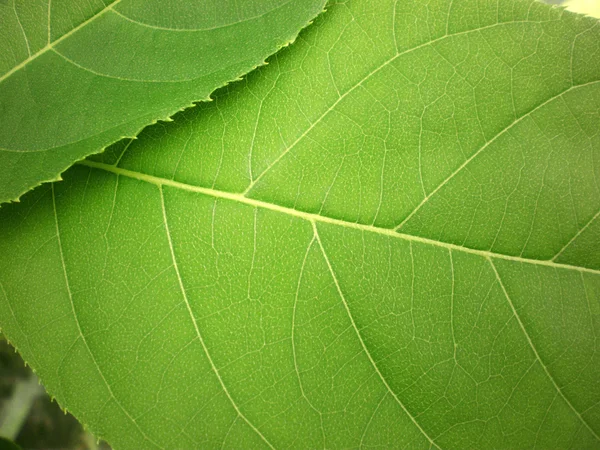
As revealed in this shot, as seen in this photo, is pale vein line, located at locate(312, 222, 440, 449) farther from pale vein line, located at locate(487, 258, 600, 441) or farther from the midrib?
pale vein line, located at locate(487, 258, 600, 441)

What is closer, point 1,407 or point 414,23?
point 414,23

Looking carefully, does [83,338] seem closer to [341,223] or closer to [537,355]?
[341,223]

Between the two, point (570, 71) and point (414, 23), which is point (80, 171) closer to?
point (414, 23)

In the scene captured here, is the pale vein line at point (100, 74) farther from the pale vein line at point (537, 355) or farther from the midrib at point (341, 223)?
the pale vein line at point (537, 355)

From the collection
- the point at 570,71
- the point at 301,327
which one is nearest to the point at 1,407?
the point at 301,327

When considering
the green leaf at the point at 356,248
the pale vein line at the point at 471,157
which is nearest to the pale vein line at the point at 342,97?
the green leaf at the point at 356,248

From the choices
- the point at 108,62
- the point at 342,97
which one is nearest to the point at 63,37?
the point at 108,62
